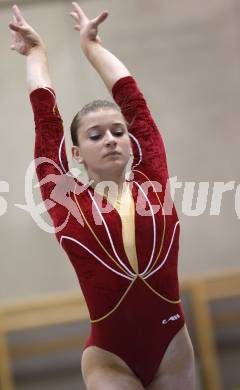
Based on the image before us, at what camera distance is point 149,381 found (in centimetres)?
119

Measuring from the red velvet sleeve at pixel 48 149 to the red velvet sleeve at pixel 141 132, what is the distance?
151mm

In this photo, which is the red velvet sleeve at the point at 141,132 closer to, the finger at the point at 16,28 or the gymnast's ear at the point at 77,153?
the gymnast's ear at the point at 77,153

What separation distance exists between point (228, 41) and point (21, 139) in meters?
0.76

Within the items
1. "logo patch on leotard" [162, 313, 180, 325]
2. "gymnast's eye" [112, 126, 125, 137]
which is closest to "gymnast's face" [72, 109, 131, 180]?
"gymnast's eye" [112, 126, 125, 137]

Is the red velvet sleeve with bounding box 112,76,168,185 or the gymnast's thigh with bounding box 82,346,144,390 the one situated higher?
the red velvet sleeve with bounding box 112,76,168,185

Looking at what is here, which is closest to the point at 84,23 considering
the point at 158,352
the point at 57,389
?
the point at 158,352

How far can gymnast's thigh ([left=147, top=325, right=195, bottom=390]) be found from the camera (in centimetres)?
118

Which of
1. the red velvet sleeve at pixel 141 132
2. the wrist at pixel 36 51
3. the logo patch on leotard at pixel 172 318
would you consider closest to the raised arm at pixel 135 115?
the red velvet sleeve at pixel 141 132

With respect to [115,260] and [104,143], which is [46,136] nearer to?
[104,143]

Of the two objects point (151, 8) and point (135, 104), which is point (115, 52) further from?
point (135, 104)

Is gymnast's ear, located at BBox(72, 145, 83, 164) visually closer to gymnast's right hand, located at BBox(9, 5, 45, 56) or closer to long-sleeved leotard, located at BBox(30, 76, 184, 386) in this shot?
long-sleeved leotard, located at BBox(30, 76, 184, 386)

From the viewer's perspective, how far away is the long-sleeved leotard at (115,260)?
3.80 feet

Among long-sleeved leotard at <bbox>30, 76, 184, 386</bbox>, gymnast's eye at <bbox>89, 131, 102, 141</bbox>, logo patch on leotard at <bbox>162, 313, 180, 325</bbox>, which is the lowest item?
logo patch on leotard at <bbox>162, 313, 180, 325</bbox>

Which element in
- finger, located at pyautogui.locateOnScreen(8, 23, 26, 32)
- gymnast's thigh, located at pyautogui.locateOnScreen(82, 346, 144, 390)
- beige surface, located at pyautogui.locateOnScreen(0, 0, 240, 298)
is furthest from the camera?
beige surface, located at pyautogui.locateOnScreen(0, 0, 240, 298)
